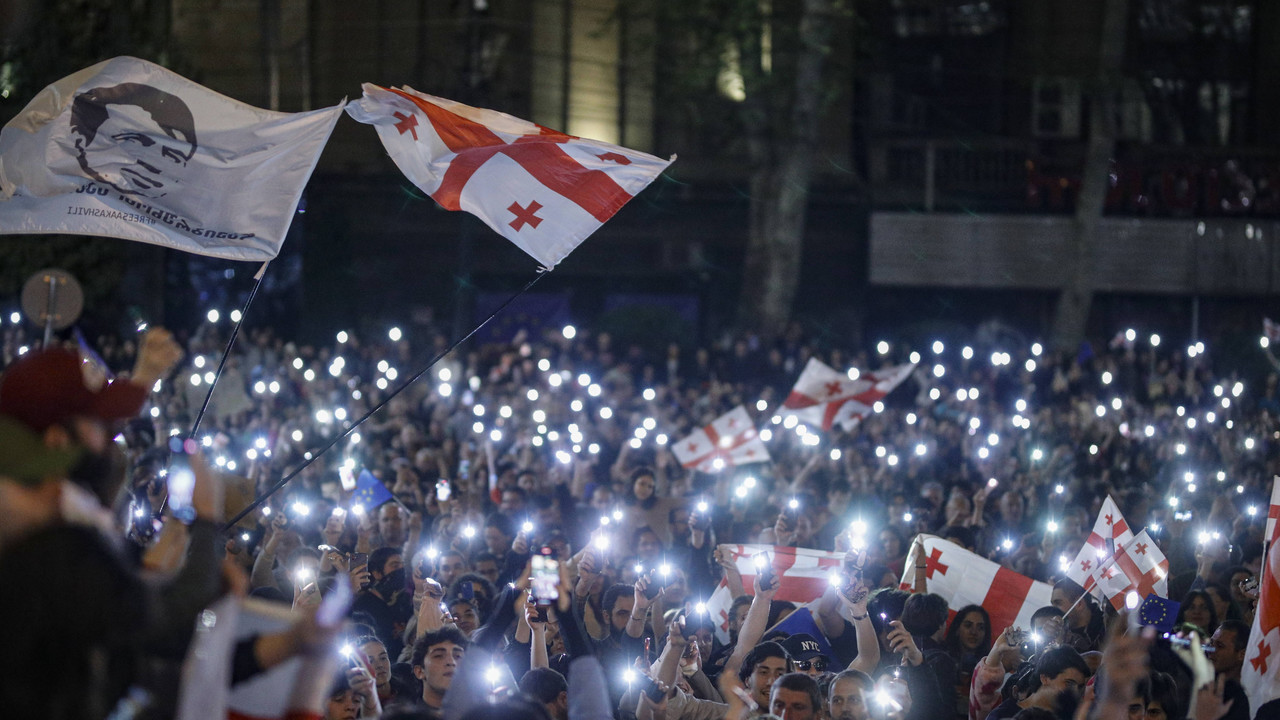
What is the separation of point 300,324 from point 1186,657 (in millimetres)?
23287

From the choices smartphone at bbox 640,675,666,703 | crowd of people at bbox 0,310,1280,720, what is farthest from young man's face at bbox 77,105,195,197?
smartphone at bbox 640,675,666,703

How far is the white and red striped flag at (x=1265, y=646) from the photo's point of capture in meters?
5.76

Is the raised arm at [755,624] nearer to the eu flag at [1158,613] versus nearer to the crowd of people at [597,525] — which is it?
the crowd of people at [597,525]

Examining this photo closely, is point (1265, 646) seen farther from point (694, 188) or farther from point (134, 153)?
point (694, 188)

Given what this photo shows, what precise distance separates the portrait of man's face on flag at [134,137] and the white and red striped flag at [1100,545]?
529 cm

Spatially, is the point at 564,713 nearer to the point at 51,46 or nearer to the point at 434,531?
the point at 434,531

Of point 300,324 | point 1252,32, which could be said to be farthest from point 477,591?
point 1252,32

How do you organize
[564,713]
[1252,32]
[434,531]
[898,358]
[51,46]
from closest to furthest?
[564,713]
[434,531]
[898,358]
[51,46]
[1252,32]

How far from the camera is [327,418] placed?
14125 millimetres

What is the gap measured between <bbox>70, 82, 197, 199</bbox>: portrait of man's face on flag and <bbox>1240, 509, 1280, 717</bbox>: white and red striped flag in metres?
5.32

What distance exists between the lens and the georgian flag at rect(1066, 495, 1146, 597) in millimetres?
7738

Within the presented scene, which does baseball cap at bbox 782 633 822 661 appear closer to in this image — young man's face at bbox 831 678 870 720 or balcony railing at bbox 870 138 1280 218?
young man's face at bbox 831 678 870 720

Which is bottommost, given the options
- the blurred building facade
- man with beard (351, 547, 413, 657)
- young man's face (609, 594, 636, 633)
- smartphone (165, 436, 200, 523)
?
the blurred building facade

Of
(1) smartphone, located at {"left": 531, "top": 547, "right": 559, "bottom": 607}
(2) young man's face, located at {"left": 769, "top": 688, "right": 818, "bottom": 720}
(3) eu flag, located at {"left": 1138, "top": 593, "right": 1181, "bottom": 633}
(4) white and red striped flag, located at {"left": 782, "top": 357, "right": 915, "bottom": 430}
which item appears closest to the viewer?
(1) smartphone, located at {"left": 531, "top": 547, "right": 559, "bottom": 607}
